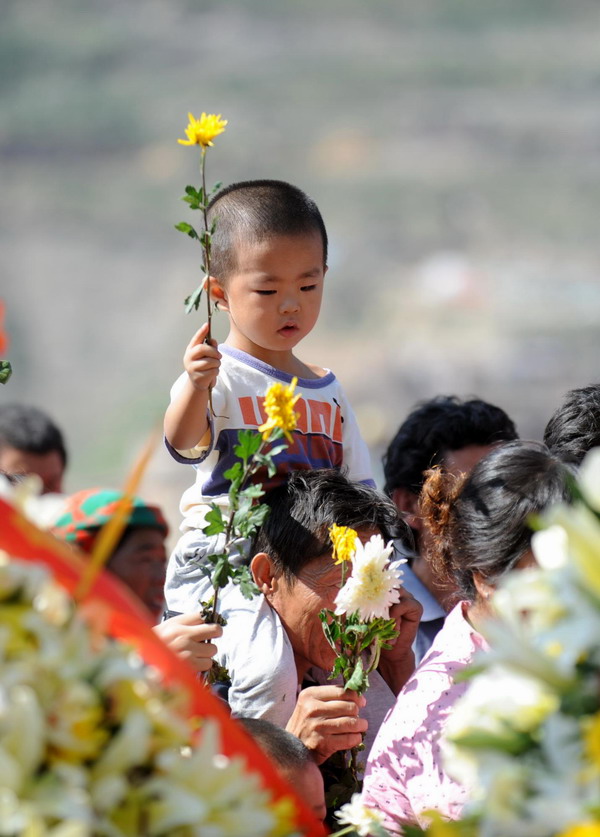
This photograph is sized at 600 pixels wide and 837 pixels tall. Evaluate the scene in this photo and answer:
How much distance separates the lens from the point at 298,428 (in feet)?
8.14

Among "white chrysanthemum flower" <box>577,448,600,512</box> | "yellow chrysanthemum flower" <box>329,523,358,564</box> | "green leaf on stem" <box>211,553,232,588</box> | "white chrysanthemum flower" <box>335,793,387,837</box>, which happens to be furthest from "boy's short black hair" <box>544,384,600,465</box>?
"white chrysanthemum flower" <box>577,448,600,512</box>

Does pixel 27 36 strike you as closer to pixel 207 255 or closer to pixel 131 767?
pixel 207 255

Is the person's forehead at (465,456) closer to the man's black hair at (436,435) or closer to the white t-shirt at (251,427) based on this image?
the man's black hair at (436,435)

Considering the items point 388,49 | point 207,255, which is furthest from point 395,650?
point 388,49

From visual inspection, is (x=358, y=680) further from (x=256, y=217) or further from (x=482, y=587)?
(x=256, y=217)

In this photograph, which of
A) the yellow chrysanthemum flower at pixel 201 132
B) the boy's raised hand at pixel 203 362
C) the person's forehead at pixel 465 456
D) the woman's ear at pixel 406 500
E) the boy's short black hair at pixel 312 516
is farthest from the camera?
the woman's ear at pixel 406 500

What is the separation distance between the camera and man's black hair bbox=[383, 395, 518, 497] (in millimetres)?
3008

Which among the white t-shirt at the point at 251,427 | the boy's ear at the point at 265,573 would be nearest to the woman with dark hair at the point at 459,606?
the boy's ear at the point at 265,573

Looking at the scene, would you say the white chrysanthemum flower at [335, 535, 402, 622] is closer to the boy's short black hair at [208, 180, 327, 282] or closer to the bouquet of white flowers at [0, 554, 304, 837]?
the boy's short black hair at [208, 180, 327, 282]

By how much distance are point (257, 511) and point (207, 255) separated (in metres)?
0.43

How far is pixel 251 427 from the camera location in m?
2.43

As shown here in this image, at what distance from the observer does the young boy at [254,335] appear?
2424 millimetres

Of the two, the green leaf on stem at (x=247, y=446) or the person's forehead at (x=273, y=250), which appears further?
the person's forehead at (x=273, y=250)

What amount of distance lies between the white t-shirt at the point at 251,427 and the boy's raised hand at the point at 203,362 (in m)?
0.16
